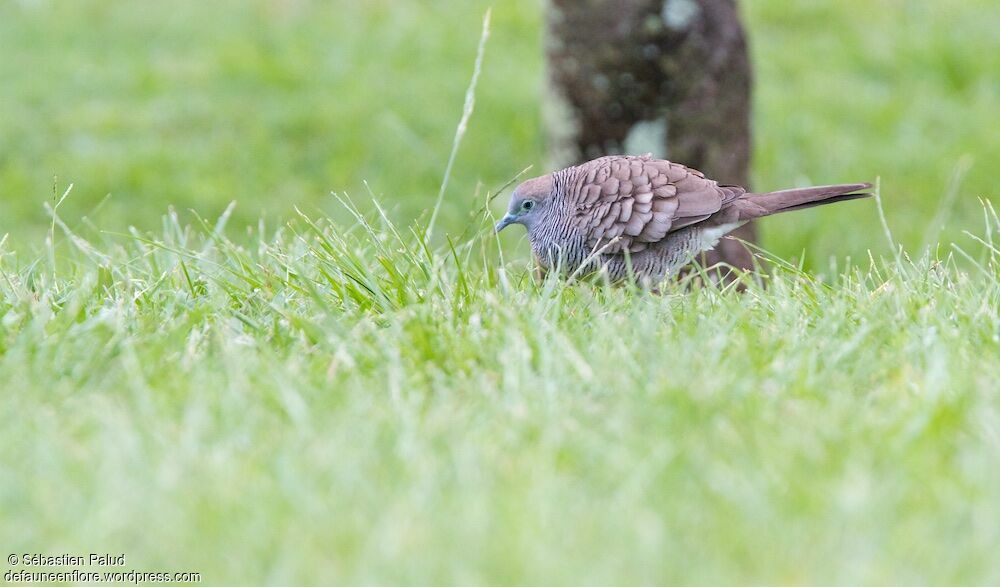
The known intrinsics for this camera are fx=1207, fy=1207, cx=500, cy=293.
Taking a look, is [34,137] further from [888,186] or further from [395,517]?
[395,517]

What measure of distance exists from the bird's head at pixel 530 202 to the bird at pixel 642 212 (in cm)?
2

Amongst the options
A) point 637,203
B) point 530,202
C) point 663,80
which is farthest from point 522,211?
point 663,80

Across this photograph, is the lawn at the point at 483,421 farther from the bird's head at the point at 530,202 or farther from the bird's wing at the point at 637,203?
the bird's wing at the point at 637,203

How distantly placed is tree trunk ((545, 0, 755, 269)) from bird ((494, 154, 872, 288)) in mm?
1091

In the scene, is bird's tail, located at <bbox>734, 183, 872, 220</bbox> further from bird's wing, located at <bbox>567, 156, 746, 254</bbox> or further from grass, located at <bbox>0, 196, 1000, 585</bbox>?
grass, located at <bbox>0, 196, 1000, 585</bbox>

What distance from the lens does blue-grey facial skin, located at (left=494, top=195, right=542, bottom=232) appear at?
15.1ft

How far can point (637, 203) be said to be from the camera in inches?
168

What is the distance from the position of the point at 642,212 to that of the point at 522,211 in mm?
591

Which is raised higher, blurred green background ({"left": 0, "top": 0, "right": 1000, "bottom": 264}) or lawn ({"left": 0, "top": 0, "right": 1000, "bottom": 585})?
lawn ({"left": 0, "top": 0, "right": 1000, "bottom": 585})

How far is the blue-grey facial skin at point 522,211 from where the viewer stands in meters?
4.59

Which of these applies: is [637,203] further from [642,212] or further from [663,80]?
[663,80]

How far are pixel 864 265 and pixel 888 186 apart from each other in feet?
4.08

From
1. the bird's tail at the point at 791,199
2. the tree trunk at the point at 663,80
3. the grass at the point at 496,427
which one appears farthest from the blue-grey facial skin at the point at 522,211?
the tree trunk at the point at 663,80

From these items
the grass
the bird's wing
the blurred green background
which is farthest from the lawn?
the blurred green background
